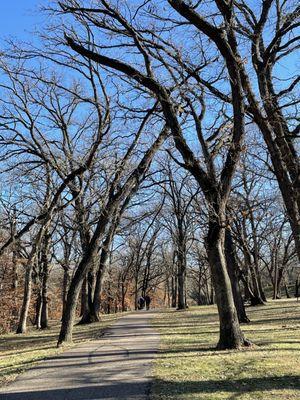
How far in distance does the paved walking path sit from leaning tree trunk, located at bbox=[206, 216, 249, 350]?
1.77 metres

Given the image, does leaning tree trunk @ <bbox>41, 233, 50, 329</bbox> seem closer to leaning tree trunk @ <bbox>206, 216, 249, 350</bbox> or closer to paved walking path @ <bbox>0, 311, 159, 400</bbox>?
paved walking path @ <bbox>0, 311, 159, 400</bbox>

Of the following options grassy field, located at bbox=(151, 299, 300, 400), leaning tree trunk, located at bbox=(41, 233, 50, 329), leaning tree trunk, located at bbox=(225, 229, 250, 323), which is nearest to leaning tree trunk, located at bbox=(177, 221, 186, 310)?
leaning tree trunk, located at bbox=(41, 233, 50, 329)

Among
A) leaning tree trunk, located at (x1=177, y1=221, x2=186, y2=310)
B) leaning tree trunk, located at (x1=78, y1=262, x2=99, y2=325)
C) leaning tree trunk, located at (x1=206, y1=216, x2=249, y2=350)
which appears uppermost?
leaning tree trunk, located at (x1=177, y1=221, x2=186, y2=310)

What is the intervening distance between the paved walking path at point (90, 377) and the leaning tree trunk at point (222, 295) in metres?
1.77

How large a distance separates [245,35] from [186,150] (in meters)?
2.99

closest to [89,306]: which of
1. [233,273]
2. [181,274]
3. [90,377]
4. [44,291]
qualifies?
[44,291]

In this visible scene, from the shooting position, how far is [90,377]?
8.21 m

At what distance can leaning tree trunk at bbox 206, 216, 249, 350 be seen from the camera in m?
10.5

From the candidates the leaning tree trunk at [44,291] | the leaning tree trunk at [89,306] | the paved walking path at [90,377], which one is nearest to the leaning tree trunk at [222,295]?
the paved walking path at [90,377]

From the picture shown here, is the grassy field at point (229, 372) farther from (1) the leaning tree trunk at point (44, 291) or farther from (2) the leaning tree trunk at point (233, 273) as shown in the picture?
(1) the leaning tree trunk at point (44, 291)

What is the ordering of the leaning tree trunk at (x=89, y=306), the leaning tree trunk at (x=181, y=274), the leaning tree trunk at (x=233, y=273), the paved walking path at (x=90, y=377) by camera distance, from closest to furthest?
the paved walking path at (x=90, y=377) → the leaning tree trunk at (x=233, y=273) → the leaning tree trunk at (x=89, y=306) → the leaning tree trunk at (x=181, y=274)

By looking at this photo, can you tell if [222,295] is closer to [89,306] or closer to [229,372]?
[229,372]

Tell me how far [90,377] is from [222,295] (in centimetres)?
382

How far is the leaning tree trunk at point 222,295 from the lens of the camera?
10.5m
